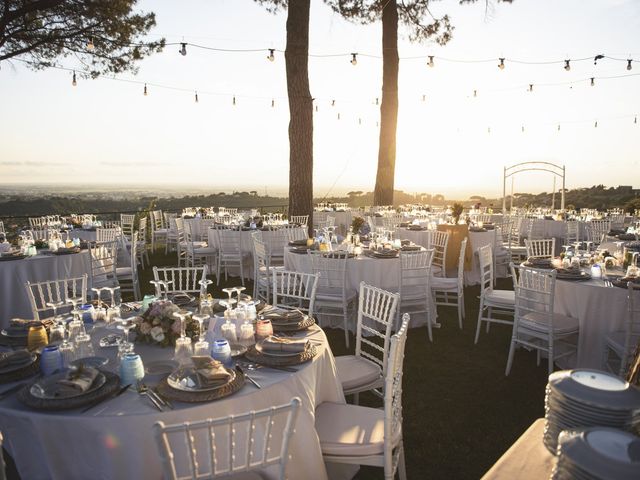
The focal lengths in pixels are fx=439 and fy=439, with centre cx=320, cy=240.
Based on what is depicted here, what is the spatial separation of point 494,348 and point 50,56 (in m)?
10.6

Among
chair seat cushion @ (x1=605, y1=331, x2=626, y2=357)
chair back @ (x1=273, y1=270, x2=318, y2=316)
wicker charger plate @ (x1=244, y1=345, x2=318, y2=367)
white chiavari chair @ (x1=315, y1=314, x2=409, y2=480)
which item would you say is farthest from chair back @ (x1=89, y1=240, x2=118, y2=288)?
chair seat cushion @ (x1=605, y1=331, x2=626, y2=357)

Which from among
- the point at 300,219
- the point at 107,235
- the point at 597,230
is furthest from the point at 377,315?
the point at 597,230

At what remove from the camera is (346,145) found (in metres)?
12.0

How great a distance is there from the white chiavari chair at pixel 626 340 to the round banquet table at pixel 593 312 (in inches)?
3.3

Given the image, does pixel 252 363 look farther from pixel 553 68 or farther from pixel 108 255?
Answer: pixel 553 68

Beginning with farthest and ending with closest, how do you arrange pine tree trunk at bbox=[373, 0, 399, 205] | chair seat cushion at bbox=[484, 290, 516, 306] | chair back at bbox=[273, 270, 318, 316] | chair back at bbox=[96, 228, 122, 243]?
pine tree trunk at bbox=[373, 0, 399, 205]
chair back at bbox=[96, 228, 122, 243]
chair seat cushion at bbox=[484, 290, 516, 306]
chair back at bbox=[273, 270, 318, 316]

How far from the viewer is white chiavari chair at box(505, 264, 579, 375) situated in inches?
150

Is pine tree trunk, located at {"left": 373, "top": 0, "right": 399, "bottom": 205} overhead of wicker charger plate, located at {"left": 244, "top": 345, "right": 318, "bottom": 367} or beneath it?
overhead

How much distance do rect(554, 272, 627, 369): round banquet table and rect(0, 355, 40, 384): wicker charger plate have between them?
4153mm

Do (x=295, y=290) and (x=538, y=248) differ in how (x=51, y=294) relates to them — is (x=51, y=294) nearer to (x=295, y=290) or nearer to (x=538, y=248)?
(x=295, y=290)

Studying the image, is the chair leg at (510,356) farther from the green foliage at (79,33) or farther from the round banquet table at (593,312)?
the green foliage at (79,33)

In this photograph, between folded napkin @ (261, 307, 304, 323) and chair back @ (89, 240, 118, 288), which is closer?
folded napkin @ (261, 307, 304, 323)

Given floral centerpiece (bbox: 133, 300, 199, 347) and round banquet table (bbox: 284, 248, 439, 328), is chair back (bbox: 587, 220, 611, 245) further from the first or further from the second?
floral centerpiece (bbox: 133, 300, 199, 347)

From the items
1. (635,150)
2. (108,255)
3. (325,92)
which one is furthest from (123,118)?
(635,150)
